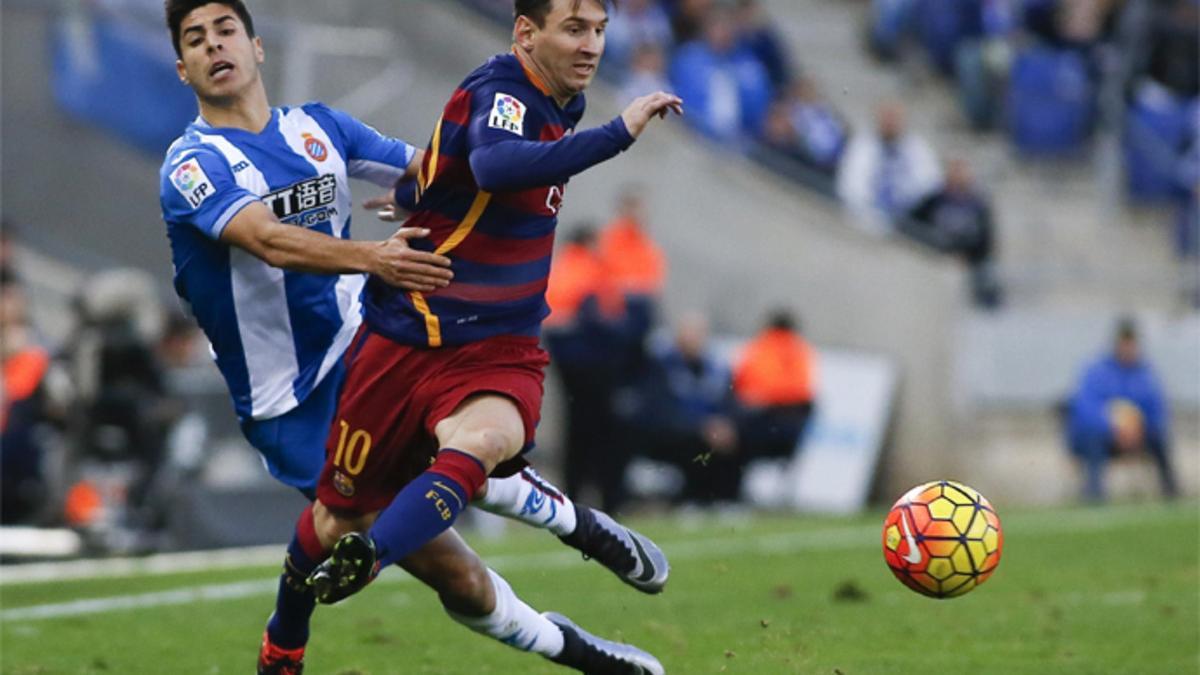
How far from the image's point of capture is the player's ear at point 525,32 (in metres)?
7.12

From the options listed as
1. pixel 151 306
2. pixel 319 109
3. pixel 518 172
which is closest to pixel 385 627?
pixel 319 109

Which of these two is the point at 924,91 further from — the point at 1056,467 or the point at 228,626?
the point at 228,626

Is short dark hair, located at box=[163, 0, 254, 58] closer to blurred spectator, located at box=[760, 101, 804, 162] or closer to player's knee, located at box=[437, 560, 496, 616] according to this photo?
player's knee, located at box=[437, 560, 496, 616]

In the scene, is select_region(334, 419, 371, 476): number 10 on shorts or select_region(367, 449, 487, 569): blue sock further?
select_region(334, 419, 371, 476): number 10 on shorts

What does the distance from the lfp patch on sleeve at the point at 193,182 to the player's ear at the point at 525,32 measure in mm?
1143

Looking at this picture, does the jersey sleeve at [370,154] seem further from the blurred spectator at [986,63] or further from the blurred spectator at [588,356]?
the blurred spectator at [986,63]

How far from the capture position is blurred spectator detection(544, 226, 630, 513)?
18.0 m

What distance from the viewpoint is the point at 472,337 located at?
279 inches

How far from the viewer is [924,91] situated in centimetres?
2414

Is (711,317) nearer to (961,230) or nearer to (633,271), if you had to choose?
(961,230)

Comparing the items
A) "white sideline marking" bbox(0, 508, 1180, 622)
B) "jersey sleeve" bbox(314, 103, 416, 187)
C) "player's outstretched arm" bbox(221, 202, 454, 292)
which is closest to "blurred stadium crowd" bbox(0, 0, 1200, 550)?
"white sideline marking" bbox(0, 508, 1180, 622)

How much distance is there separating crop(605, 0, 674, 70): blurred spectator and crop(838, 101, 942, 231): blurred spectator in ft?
7.42

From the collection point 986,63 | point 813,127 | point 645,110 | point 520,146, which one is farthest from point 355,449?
point 986,63

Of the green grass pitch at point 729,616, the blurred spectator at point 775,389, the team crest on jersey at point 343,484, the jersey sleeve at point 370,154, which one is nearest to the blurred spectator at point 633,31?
the blurred spectator at point 775,389
